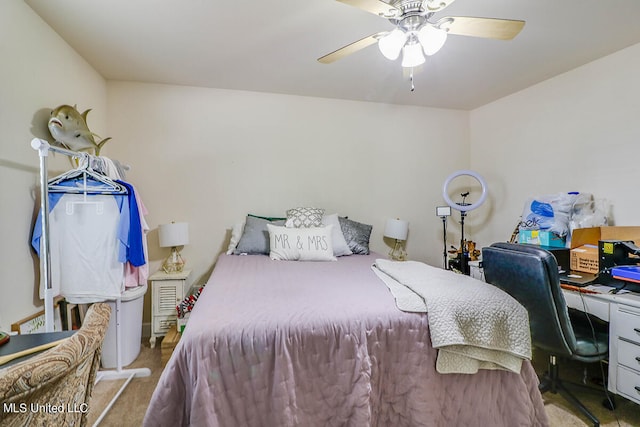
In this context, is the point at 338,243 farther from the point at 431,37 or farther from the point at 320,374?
the point at 431,37

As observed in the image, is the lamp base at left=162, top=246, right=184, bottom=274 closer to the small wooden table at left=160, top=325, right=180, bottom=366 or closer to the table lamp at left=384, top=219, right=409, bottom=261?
the small wooden table at left=160, top=325, right=180, bottom=366

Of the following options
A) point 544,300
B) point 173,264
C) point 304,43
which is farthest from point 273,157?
point 544,300

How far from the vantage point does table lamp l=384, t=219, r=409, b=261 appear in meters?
3.21

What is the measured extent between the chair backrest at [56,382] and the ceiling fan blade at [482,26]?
1837 millimetres

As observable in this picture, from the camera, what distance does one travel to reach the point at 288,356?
1.20 meters

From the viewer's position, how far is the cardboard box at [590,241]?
2.09 metres

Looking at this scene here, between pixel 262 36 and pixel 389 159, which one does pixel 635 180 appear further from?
pixel 262 36

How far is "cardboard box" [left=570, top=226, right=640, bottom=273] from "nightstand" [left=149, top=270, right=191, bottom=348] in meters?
3.15

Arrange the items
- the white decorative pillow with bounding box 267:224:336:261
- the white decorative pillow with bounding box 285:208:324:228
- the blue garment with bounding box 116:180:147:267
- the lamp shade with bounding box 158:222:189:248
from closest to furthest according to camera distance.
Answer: the blue garment with bounding box 116:180:147:267 → the white decorative pillow with bounding box 267:224:336:261 → the lamp shade with bounding box 158:222:189:248 → the white decorative pillow with bounding box 285:208:324:228

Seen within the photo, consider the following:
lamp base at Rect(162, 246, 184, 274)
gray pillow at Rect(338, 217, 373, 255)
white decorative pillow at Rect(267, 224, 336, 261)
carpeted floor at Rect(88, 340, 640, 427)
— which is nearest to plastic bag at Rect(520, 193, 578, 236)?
carpeted floor at Rect(88, 340, 640, 427)

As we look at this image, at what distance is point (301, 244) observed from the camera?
250 cm

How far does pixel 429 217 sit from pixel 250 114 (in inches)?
95.7

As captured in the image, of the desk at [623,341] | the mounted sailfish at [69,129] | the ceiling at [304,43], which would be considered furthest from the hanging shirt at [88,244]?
the desk at [623,341]

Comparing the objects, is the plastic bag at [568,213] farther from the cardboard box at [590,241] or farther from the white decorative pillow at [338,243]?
the white decorative pillow at [338,243]
